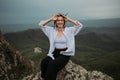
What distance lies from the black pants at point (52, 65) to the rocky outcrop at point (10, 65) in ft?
27.4

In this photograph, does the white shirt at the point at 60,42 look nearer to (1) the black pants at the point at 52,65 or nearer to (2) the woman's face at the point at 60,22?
(1) the black pants at the point at 52,65

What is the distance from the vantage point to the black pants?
10.8 metres

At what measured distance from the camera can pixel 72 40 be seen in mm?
11773

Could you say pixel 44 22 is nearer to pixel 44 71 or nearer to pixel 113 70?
pixel 44 71

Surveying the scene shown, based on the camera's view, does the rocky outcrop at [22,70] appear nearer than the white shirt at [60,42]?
No

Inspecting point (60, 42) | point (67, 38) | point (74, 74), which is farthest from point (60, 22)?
point (74, 74)

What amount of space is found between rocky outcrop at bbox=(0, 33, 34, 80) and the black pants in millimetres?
8357

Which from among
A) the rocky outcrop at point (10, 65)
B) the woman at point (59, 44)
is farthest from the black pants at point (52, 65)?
the rocky outcrop at point (10, 65)

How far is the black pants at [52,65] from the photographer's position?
35.3 ft

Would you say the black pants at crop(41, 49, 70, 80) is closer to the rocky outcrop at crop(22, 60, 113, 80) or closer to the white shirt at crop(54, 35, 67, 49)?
the white shirt at crop(54, 35, 67, 49)

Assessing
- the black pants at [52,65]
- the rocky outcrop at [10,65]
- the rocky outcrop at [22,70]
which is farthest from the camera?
the rocky outcrop at [10,65]

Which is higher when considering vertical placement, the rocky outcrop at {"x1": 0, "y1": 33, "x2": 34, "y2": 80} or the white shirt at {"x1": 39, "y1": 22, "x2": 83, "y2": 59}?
the white shirt at {"x1": 39, "y1": 22, "x2": 83, "y2": 59}

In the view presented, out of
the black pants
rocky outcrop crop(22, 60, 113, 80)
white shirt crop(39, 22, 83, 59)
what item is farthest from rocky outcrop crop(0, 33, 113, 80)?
white shirt crop(39, 22, 83, 59)

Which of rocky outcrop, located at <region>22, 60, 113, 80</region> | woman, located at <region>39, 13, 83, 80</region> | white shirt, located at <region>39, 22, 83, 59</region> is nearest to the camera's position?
woman, located at <region>39, 13, 83, 80</region>
